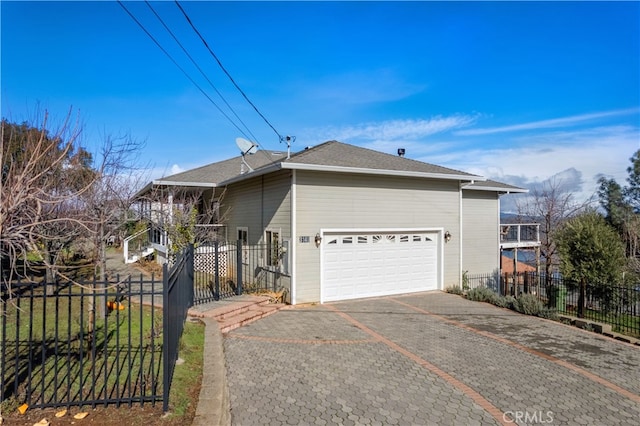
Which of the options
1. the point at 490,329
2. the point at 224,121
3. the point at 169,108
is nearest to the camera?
the point at 490,329

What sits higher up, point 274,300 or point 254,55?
point 254,55

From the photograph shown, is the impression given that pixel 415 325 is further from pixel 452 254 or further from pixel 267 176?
pixel 267 176

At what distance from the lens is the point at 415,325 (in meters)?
8.90

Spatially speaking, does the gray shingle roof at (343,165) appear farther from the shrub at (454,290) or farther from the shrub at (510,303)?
the shrub at (510,303)

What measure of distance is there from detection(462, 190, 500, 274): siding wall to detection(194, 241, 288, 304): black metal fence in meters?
7.76

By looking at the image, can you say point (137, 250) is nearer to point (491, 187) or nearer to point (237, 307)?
point (237, 307)

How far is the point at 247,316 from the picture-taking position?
29.5 feet

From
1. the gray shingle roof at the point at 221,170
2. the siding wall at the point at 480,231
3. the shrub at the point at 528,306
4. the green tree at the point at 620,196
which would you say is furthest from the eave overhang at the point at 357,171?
the green tree at the point at 620,196

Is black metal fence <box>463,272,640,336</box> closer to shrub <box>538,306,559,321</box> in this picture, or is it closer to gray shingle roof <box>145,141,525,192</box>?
shrub <box>538,306,559,321</box>

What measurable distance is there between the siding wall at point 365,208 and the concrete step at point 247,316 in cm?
112

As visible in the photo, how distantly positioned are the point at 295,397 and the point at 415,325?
468 cm

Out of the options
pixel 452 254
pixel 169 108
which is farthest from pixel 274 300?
pixel 169 108

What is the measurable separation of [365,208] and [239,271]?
4249 millimetres

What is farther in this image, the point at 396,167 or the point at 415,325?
the point at 396,167
